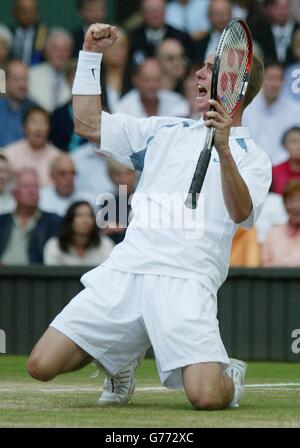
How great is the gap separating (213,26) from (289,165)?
1.84 meters

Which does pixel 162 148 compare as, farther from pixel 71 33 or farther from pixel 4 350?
pixel 71 33

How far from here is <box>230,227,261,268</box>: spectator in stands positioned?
11578mm

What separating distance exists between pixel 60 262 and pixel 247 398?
14.1ft

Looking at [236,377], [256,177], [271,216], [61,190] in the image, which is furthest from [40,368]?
[61,190]

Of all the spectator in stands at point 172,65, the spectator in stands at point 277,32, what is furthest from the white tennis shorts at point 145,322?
the spectator in stands at point 277,32

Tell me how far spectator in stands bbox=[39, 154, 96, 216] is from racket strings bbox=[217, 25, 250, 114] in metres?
5.37

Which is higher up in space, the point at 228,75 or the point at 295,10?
the point at 295,10

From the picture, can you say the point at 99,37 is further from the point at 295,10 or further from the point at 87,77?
the point at 295,10

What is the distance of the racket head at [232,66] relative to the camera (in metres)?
6.64

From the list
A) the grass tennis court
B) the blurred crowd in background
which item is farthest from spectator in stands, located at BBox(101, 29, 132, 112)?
the grass tennis court

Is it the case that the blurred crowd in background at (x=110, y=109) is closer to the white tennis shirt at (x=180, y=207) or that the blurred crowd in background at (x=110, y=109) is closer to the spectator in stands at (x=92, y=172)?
the spectator in stands at (x=92, y=172)

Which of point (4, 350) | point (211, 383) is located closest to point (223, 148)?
point (211, 383)

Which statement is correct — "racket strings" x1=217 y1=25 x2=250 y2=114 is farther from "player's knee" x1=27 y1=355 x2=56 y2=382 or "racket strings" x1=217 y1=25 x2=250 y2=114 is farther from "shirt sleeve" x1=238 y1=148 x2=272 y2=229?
"player's knee" x1=27 y1=355 x2=56 y2=382

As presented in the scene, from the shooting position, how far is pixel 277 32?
13.0 metres
